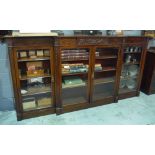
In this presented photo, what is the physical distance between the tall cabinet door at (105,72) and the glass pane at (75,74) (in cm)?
20

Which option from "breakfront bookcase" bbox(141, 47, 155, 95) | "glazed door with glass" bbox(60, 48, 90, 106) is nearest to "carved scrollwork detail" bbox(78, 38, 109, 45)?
"glazed door with glass" bbox(60, 48, 90, 106)

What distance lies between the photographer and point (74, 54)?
8.39ft

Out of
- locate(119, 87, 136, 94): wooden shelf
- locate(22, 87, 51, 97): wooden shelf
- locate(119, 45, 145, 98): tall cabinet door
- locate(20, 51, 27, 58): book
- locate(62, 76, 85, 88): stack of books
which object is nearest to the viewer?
locate(20, 51, 27, 58): book

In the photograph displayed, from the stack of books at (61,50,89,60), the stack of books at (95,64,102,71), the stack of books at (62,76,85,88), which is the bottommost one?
the stack of books at (62,76,85,88)

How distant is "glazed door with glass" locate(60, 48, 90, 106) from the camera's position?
8.37 feet

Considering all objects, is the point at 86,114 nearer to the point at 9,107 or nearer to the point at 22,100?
the point at 22,100

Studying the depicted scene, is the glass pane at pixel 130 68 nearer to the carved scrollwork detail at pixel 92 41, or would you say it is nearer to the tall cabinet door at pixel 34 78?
the carved scrollwork detail at pixel 92 41

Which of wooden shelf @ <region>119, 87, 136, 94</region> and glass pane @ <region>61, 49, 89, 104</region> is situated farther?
wooden shelf @ <region>119, 87, 136, 94</region>

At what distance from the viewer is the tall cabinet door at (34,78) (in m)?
2.32

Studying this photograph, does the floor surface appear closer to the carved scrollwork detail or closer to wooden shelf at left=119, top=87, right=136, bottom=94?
wooden shelf at left=119, top=87, right=136, bottom=94

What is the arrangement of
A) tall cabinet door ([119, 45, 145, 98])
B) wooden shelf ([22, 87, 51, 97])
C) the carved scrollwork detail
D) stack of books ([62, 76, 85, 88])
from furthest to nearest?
tall cabinet door ([119, 45, 145, 98]) → stack of books ([62, 76, 85, 88]) → wooden shelf ([22, 87, 51, 97]) → the carved scrollwork detail

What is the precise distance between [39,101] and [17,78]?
626 millimetres

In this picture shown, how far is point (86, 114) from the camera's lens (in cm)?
276

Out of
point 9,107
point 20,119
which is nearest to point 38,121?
point 20,119
